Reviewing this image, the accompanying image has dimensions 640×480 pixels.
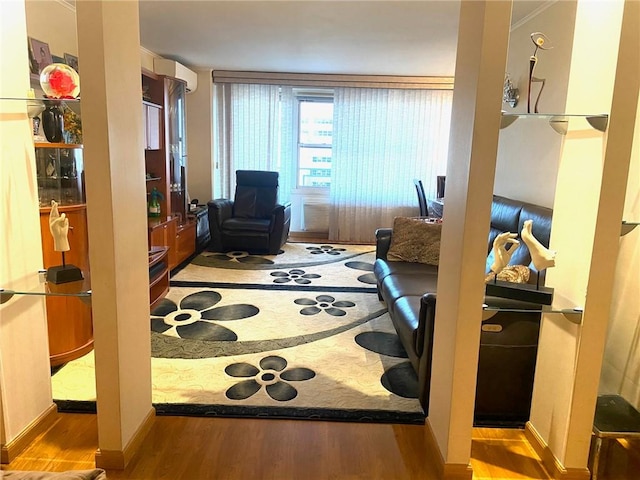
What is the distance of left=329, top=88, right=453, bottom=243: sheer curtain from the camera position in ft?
21.7

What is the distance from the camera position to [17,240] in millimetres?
1996

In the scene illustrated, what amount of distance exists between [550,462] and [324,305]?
2.30 metres

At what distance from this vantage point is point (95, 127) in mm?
1725

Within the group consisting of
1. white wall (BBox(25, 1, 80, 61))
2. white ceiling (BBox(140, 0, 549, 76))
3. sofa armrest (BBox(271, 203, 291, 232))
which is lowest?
sofa armrest (BBox(271, 203, 291, 232))

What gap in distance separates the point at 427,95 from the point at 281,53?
2305 millimetres

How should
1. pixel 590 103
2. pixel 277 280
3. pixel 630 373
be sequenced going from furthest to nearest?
1. pixel 277 280
2. pixel 630 373
3. pixel 590 103

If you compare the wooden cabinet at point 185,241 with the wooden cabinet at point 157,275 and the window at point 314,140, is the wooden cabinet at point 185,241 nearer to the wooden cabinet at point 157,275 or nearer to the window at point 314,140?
the wooden cabinet at point 157,275

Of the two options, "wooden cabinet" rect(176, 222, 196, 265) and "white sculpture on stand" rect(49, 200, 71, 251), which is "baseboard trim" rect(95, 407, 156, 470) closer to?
"white sculpture on stand" rect(49, 200, 71, 251)

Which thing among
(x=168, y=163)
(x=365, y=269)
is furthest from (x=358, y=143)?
(x=168, y=163)

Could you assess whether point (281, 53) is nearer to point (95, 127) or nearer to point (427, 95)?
point (427, 95)

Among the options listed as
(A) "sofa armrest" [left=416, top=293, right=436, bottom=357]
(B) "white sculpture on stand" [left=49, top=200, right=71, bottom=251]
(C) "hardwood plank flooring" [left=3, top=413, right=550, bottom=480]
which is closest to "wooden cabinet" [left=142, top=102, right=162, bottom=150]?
(B) "white sculpture on stand" [left=49, top=200, right=71, bottom=251]

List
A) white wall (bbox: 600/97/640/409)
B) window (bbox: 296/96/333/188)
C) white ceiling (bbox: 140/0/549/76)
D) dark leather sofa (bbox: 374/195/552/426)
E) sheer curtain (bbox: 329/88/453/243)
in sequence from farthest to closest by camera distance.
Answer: window (bbox: 296/96/333/188) → sheer curtain (bbox: 329/88/453/243) → white ceiling (bbox: 140/0/549/76) → dark leather sofa (bbox: 374/195/552/426) → white wall (bbox: 600/97/640/409)

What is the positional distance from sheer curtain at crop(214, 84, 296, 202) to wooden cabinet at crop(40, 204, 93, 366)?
4129mm

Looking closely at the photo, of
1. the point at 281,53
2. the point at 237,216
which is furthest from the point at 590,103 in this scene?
the point at 237,216
